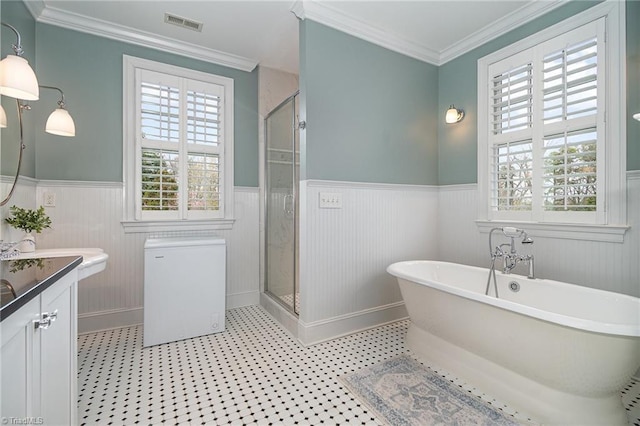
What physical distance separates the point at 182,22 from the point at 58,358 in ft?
8.46

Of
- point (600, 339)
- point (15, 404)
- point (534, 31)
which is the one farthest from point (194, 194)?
point (534, 31)

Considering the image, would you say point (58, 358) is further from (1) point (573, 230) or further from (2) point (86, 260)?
(1) point (573, 230)

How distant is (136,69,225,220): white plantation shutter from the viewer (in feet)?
8.70

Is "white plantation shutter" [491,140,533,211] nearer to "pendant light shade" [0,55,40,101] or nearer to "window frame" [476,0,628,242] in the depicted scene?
"window frame" [476,0,628,242]

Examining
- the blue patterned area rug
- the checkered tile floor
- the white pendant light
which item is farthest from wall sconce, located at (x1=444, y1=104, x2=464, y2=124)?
the white pendant light

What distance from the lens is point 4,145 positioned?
1767mm

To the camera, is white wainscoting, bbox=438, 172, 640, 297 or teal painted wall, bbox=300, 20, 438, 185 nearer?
white wainscoting, bbox=438, 172, 640, 297

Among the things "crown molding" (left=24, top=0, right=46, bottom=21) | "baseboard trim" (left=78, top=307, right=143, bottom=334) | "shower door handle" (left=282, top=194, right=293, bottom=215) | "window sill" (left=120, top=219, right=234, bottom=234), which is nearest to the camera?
"crown molding" (left=24, top=0, right=46, bottom=21)

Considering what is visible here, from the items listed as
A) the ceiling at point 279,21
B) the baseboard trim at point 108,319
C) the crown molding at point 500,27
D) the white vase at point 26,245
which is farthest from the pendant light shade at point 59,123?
the crown molding at point 500,27

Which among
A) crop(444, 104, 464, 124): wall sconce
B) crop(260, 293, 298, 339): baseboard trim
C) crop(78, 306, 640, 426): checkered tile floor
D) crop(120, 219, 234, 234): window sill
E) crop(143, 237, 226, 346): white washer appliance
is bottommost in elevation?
crop(78, 306, 640, 426): checkered tile floor

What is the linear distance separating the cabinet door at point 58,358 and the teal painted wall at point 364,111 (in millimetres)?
1643

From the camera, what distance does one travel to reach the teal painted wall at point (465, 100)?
2.13m

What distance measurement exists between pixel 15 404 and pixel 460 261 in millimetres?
3049

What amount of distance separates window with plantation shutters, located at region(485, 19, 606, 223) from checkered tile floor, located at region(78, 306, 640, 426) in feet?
4.17
